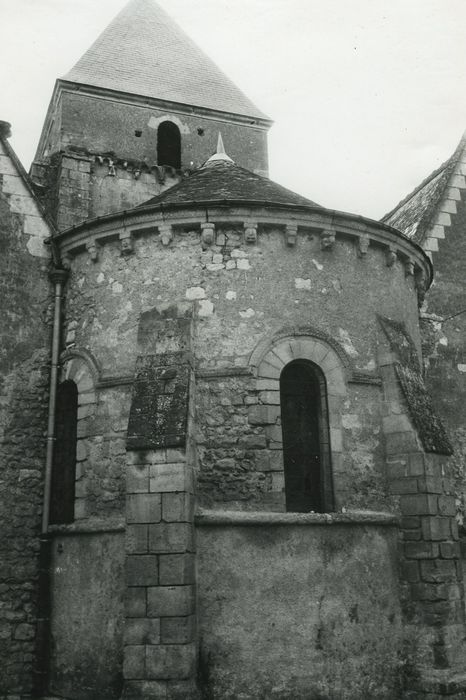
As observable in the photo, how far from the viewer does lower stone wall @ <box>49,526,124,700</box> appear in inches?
355

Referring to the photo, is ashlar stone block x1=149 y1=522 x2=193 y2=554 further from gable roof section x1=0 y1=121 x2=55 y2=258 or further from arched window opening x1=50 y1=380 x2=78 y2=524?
gable roof section x1=0 y1=121 x2=55 y2=258

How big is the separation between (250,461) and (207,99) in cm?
1246

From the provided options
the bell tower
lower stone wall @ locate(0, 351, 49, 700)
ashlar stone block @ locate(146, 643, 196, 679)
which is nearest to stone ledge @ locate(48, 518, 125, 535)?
lower stone wall @ locate(0, 351, 49, 700)

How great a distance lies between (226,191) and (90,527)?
525 cm

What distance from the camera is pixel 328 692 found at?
8.72 meters

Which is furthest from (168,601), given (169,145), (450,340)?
(169,145)

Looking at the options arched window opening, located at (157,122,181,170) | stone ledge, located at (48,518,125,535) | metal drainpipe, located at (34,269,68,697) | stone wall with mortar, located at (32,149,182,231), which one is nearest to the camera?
stone ledge, located at (48,518,125,535)

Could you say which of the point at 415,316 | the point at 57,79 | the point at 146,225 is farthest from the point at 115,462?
the point at 57,79

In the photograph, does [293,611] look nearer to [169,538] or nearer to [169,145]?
[169,538]

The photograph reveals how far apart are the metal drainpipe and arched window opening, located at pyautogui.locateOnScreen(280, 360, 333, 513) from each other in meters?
3.56

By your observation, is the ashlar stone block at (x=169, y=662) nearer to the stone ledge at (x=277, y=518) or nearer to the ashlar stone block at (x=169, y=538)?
the ashlar stone block at (x=169, y=538)

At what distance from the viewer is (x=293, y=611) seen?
886cm

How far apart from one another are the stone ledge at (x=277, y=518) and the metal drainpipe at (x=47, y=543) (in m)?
2.82

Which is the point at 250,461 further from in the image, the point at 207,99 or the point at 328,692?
the point at 207,99
